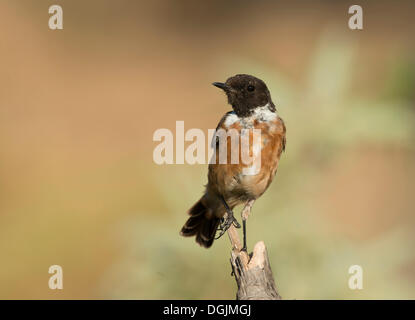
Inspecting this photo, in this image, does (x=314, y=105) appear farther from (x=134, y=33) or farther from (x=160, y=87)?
(x=134, y=33)

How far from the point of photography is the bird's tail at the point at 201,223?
13.5 ft

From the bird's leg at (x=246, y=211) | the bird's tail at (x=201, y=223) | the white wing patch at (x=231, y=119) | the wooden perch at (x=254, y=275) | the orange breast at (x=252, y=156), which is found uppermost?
the white wing patch at (x=231, y=119)

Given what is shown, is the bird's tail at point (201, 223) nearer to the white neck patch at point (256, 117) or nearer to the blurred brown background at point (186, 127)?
the blurred brown background at point (186, 127)

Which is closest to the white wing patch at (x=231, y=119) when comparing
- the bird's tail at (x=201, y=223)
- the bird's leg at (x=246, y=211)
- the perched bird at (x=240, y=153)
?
the perched bird at (x=240, y=153)

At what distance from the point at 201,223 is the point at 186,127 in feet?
12.4

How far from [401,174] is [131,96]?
14.8ft

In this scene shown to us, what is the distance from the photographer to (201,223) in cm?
432

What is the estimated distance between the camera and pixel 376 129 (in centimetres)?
355

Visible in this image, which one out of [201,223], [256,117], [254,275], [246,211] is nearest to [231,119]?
[256,117]

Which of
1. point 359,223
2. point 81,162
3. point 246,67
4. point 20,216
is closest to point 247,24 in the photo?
point 81,162

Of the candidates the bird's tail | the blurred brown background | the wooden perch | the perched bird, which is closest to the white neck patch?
the perched bird

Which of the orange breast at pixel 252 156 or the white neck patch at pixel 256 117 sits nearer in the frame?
the orange breast at pixel 252 156

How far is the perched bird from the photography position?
12.7 feet

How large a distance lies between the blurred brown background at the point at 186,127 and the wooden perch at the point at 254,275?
0.89 feet
